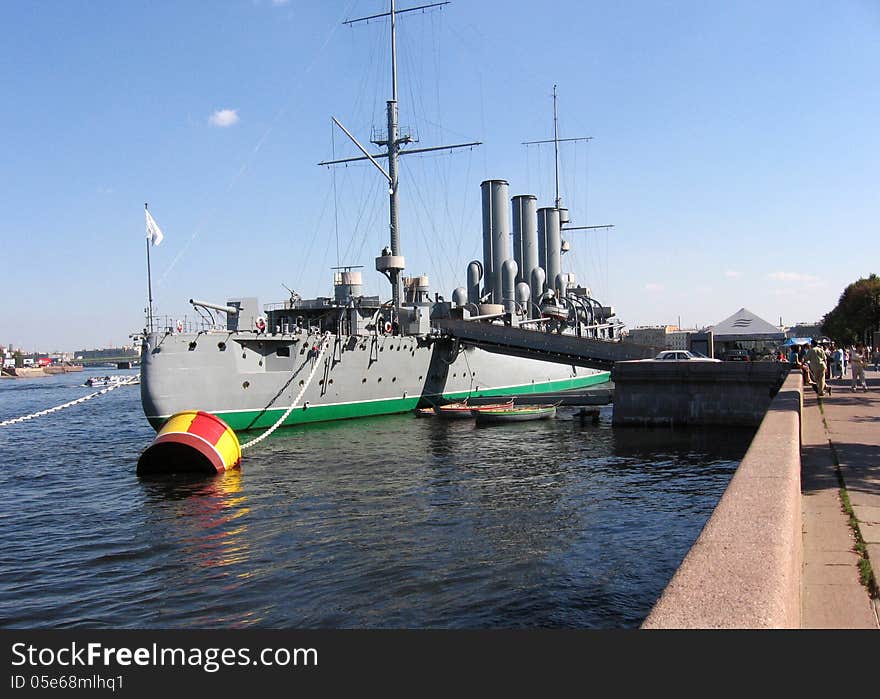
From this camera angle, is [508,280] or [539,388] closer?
[539,388]

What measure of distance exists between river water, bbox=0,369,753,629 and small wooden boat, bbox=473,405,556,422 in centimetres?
800

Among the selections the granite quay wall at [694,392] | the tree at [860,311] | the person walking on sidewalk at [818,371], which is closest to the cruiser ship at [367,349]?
the granite quay wall at [694,392]

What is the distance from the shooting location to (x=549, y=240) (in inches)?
2790

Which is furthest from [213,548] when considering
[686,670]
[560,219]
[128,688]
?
[560,219]

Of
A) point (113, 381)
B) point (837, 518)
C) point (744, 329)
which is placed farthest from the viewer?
point (113, 381)

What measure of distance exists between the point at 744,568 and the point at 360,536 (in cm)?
1008

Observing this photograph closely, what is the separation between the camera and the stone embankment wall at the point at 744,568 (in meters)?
3.22

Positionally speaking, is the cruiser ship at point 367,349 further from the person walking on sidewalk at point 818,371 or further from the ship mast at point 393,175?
the person walking on sidewalk at point 818,371

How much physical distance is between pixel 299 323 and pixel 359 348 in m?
4.47

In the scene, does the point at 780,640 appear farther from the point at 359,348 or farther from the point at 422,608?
the point at 359,348

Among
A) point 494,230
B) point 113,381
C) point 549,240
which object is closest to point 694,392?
point 494,230

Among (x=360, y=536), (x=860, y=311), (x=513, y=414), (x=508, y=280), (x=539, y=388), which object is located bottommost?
(x=360, y=536)

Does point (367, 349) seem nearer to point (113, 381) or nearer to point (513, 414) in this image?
point (513, 414)

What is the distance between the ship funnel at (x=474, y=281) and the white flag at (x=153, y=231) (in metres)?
31.5
